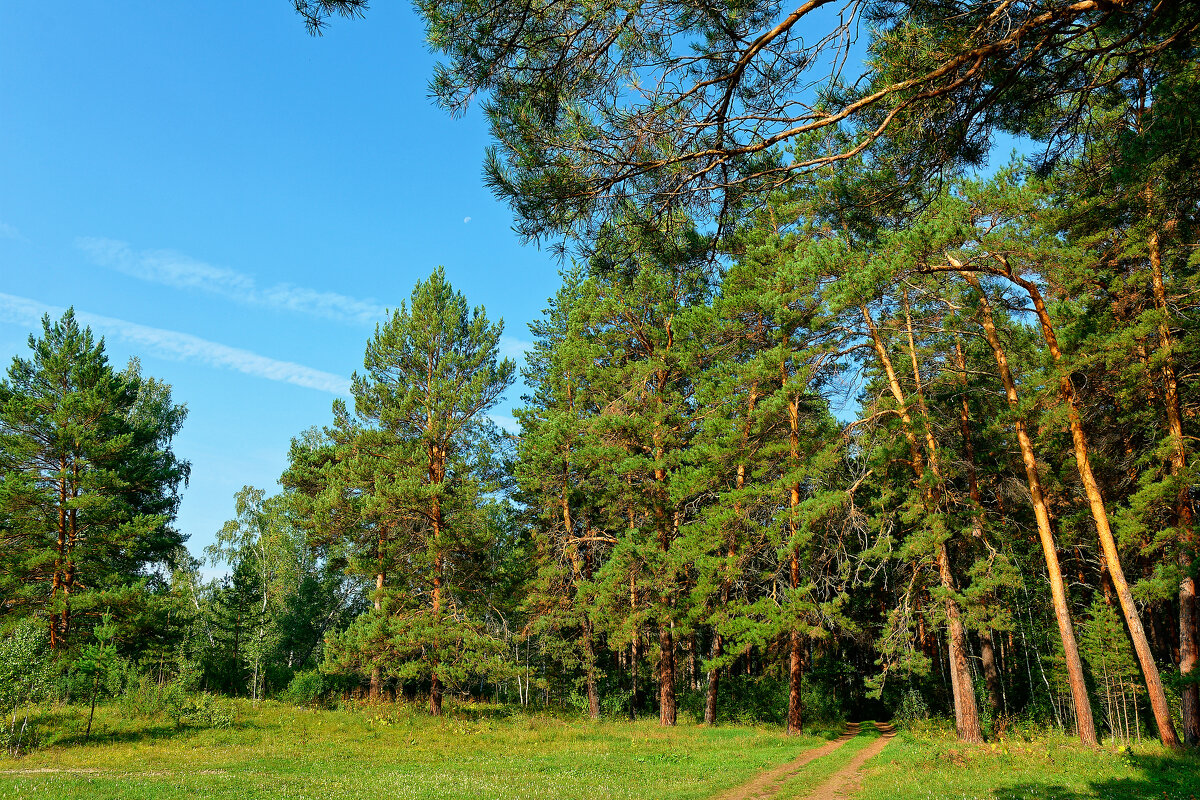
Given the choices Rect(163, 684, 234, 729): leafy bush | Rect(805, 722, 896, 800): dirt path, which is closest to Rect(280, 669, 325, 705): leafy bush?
Rect(163, 684, 234, 729): leafy bush

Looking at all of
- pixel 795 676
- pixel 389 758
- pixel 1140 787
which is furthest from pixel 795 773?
pixel 389 758

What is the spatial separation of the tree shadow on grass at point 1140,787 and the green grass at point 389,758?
4429 mm

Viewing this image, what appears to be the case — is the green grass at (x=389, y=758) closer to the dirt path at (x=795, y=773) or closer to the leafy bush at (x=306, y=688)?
the dirt path at (x=795, y=773)

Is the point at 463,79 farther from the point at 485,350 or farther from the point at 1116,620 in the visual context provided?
the point at 1116,620

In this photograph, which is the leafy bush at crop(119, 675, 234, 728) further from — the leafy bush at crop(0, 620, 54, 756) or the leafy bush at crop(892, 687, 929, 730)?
the leafy bush at crop(892, 687, 929, 730)

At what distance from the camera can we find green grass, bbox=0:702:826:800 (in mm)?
9328

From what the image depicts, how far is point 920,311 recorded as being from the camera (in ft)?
56.0

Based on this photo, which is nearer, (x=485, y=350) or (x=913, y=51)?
(x=913, y=51)

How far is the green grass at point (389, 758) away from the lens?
9328 mm

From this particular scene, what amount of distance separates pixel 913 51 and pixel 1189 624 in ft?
52.3

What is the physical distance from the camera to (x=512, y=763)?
1253 centimetres

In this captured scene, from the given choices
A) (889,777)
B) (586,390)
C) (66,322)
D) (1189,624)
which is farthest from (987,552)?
(66,322)

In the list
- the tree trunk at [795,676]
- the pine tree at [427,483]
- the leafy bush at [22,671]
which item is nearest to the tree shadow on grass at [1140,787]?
the tree trunk at [795,676]

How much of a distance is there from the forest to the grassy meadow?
5.02 ft
